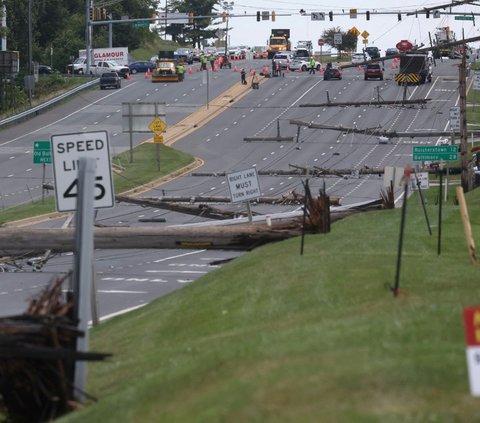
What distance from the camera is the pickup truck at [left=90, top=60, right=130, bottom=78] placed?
11275 cm

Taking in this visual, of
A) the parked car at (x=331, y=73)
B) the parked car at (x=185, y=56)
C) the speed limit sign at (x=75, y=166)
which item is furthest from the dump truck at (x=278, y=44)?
the speed limit sign at (x=75, y=166)

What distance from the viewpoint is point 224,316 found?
574 inches

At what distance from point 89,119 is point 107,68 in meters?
28.4

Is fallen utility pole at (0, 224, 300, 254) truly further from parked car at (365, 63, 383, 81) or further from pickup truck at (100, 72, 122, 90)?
pickup truck at (100, 72, 122, 90)

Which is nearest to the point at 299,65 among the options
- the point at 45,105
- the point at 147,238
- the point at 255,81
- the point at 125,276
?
the point at 255,81

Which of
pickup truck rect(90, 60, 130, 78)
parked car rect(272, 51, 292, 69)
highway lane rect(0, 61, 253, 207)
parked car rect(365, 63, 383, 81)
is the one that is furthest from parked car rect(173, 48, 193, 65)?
parked car rect(365, 63, 383, 81)

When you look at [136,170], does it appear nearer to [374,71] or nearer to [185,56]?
[374,71]

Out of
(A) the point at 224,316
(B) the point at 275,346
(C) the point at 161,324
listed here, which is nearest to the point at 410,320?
(B) the point at 275,346

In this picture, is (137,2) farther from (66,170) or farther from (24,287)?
(66,170)

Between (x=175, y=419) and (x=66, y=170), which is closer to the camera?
(x=175, y=419)

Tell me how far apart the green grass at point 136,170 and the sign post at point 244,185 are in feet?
61.6

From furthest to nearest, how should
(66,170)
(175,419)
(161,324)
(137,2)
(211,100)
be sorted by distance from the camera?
(137,2) → (211,100) → (66,170) → (161,324) → (175,419)

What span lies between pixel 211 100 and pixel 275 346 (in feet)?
276

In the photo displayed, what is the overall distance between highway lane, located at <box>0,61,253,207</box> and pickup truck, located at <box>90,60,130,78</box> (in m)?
1.18
